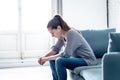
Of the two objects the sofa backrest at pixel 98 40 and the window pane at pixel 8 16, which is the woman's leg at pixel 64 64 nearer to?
the sofa backrest at pixel 98 40

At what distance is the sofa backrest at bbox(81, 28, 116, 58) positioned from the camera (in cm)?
279

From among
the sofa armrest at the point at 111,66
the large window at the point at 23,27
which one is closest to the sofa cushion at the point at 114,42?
the sofa armrest at the point at 111,66

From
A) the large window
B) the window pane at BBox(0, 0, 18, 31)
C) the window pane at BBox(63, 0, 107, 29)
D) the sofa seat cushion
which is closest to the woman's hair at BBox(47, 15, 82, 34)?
the sofa seat cushion

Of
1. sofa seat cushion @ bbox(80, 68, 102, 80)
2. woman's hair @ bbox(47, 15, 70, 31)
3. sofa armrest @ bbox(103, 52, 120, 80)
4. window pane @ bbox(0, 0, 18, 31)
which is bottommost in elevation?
sofa seat cushion @ bbox(80, 68, 102, 80)

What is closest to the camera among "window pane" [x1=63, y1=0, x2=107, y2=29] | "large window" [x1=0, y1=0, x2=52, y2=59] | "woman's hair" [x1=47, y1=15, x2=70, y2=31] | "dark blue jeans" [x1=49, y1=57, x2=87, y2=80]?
"dark blue jeans" [x1=49, y1=57, x2=87, y2=80]

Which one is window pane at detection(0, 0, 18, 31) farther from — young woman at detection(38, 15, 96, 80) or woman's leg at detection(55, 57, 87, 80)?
woman's leg at detection(55, 57, 87, 80)

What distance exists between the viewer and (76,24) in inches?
194

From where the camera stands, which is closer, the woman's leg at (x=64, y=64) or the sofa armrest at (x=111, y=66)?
the sofa armrest at (x=111, y=66)

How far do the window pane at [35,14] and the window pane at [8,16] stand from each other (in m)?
0.20

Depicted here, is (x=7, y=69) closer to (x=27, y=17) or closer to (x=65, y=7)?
(x=27, y=17)

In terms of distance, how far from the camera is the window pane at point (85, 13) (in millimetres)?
4879

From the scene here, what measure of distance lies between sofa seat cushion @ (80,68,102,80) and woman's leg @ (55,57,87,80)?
15 cm

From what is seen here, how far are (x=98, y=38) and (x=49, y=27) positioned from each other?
69cm

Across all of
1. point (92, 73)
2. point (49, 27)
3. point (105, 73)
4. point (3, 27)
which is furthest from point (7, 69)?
point (105, 73)
